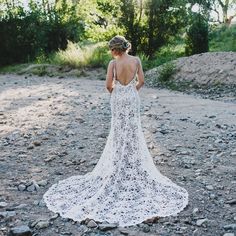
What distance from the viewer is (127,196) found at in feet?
17.0

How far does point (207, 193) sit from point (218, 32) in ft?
76.0

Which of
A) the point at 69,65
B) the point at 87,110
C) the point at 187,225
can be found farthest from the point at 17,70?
the point at 187,225

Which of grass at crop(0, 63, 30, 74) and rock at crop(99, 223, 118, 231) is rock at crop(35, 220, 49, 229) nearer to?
rock at crop(99, 223, 118, 231)

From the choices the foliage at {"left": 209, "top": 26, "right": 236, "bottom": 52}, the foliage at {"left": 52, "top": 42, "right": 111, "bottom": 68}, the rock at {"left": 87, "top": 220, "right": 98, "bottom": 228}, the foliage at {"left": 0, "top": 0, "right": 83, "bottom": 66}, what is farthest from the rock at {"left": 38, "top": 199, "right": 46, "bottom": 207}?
the foliage at {"left": 209, "top": 26, "right": 236, "bottom": 52}

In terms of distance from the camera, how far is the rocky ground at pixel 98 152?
15.2 ft

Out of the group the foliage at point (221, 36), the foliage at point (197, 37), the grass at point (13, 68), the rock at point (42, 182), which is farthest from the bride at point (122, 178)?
the foliage at point (221, 36)

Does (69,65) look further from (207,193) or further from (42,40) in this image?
(207,193)

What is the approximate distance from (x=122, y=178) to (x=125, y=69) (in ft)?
4.45

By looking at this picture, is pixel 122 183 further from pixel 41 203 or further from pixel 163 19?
pixel 163 19

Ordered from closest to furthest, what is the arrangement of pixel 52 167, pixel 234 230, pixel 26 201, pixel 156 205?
pixel 234 230, pixel 156 205, pixel 26 201, pixel 52 167

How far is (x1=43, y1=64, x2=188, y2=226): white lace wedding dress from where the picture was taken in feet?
16.4

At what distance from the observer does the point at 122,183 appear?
212 inches

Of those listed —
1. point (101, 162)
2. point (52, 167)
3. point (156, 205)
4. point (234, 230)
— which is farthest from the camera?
point (52, 167)

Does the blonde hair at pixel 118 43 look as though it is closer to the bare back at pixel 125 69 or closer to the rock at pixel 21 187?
the bare back at pixel 125 69
